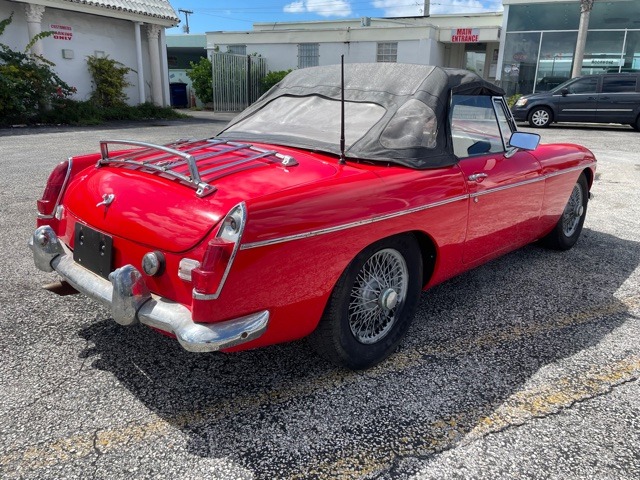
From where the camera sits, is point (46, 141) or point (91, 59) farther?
point (91, 59)

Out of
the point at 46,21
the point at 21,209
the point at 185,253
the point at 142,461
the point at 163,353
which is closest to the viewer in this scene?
the point at 142,461

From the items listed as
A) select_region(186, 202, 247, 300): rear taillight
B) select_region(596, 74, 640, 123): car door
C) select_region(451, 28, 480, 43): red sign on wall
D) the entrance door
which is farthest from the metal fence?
select_region(186, 202, 247, 300): rear taillight

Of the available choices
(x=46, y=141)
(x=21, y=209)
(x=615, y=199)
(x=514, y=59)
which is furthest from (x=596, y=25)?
(x=21, y=209)

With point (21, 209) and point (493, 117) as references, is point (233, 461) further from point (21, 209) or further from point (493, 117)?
point (21, 209)

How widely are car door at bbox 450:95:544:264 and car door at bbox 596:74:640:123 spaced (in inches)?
545

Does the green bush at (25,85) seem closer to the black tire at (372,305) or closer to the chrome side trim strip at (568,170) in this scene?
the chrome side trim strip at (568,170)

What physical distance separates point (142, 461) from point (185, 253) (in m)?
0.88

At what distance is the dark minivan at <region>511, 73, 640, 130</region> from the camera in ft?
50.8

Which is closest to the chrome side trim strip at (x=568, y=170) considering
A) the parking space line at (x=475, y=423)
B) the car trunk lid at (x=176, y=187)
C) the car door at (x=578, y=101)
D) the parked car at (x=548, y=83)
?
the parking space line at (x=475, y=423)

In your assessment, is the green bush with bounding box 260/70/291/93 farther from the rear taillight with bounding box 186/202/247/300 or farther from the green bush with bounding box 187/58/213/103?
the rear taillight with bounding box 186/202/247/300

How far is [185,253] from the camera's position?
92.5 inches

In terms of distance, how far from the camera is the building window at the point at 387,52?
26.2m

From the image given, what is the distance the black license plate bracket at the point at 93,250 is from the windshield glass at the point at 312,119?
135 centimetres

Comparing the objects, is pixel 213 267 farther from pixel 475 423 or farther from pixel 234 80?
pixel 234 80
